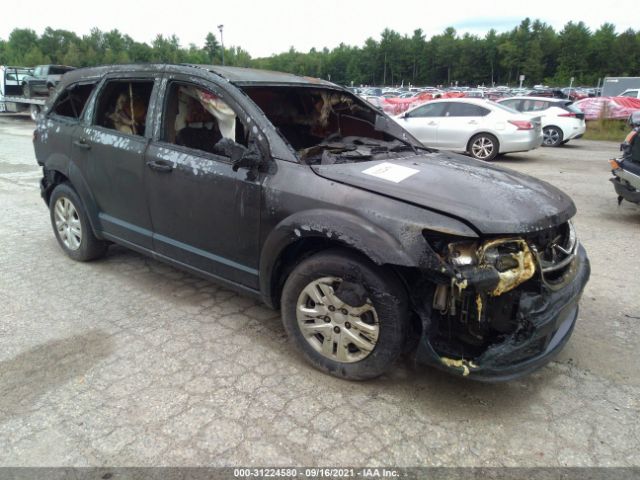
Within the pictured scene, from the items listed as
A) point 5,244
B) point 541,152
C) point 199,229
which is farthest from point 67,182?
point 541,152

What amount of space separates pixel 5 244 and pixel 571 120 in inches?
594

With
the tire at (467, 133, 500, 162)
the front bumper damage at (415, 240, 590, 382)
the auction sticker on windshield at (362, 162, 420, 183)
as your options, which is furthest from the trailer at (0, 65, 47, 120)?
the front bumper damage at (415, 240, 590, 382)

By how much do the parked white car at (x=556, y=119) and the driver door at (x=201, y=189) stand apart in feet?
43.7

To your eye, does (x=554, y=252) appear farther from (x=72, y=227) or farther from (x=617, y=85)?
(x=617, y=85)

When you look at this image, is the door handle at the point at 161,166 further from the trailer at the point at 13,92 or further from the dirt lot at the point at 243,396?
the trailer at the point at 13,92

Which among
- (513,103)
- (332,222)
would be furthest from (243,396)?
(513,103)

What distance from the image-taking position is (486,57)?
345 feet

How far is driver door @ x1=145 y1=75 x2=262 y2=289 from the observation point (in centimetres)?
314

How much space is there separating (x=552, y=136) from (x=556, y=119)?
523 mm

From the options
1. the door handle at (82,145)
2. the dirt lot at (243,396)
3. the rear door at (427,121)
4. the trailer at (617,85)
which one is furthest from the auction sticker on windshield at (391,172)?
the trailer at (617,85)

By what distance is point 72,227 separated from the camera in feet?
15.1

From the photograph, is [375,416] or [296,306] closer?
[375,416]

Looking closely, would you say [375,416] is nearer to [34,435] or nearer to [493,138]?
[34,435]

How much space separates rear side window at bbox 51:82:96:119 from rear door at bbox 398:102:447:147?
877 cm
